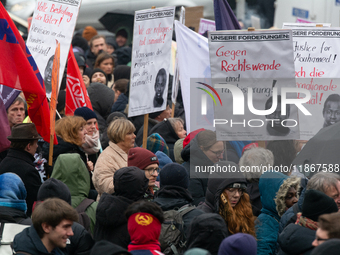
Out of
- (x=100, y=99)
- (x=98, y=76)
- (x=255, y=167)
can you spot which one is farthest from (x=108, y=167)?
(x=98, y=76)

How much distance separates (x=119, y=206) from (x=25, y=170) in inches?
55.8

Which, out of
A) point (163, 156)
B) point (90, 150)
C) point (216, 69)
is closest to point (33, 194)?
point (90, 150)

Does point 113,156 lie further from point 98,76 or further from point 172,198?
point 98,76

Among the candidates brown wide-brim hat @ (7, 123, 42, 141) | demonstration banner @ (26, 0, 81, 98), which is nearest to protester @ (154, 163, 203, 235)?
brown wide-brim hat @ (7, 123, 42, 141)

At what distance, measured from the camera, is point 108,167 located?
573 cm

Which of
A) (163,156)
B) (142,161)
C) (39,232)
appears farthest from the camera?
(163,156)

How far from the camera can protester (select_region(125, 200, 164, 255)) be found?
392 cm

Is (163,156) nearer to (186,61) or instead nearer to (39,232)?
(186,61)

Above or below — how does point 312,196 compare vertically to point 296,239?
above

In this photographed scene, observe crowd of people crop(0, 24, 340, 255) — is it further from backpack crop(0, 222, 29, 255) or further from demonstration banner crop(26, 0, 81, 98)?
demonstration banner crop(26, 0, 81, 98)

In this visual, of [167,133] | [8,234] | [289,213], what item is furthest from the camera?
[167,133]

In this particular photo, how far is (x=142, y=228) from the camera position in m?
3.95

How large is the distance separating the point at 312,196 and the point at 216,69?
2011 mm

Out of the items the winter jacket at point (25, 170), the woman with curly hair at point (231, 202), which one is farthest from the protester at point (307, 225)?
the winter jacket at point (25, 170)
